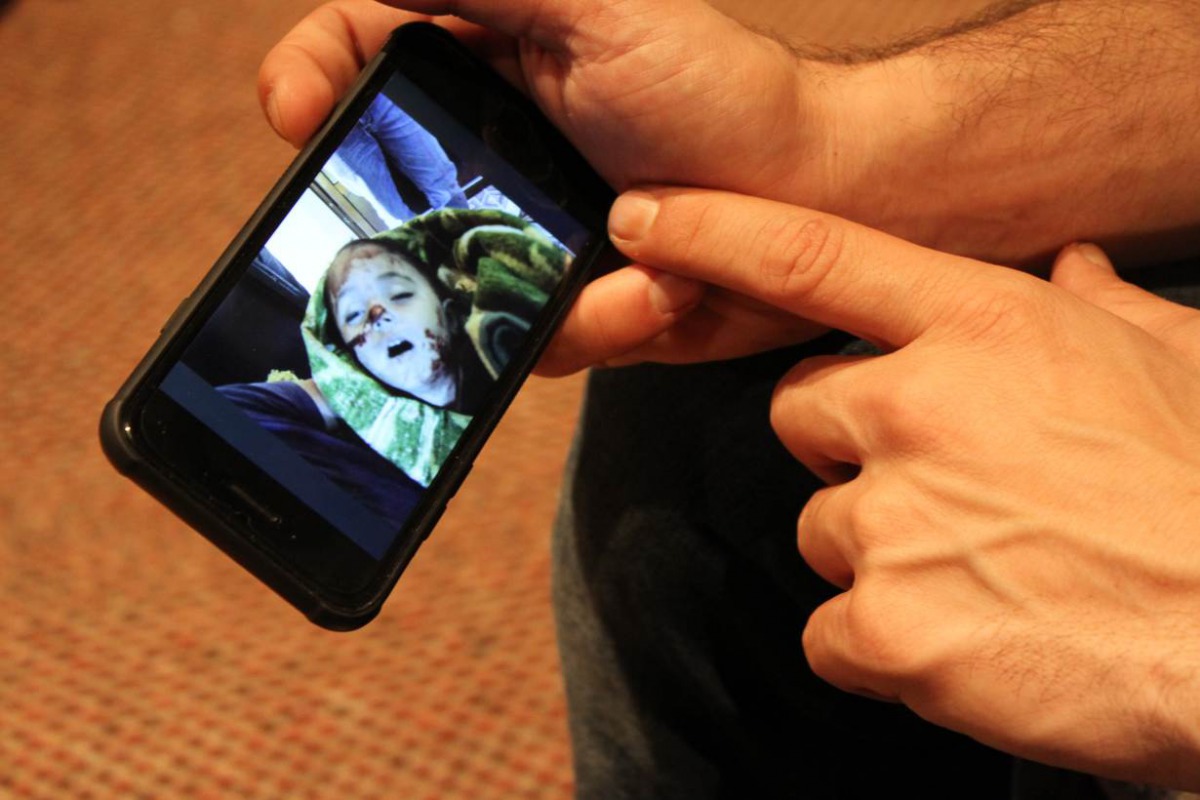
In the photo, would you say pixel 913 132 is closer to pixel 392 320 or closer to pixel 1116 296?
pixel 1116 296

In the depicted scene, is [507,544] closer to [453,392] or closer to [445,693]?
[445,693]

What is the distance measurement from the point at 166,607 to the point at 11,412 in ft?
0.89

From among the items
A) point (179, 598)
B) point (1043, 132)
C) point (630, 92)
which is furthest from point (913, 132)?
point (179, 598)

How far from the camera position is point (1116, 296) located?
577mm

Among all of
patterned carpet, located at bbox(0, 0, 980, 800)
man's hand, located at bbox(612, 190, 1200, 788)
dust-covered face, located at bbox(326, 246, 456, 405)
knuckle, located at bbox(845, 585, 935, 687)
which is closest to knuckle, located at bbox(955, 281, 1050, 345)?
man's hand, located at bbox(612, 190, 1200, 788)

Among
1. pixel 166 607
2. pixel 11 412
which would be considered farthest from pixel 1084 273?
pixel 11 412

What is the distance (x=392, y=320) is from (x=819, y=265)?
22cm

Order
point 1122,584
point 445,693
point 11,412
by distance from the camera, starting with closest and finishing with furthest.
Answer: point 1122,584, point 445,693, point 11,412

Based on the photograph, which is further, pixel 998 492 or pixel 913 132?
pixel 913 132

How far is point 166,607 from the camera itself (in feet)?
2.74

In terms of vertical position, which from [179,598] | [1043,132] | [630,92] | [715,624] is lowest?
[179,598]

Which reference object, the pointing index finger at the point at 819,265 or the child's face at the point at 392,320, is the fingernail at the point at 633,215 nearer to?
the pointing index finger at the point at 819,265

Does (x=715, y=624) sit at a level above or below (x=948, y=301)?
below

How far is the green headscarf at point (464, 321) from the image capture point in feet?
1.75
